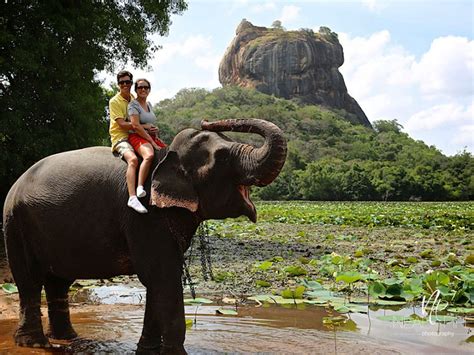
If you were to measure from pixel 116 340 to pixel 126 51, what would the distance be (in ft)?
41.9

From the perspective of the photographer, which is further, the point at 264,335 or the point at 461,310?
the point at 461,310

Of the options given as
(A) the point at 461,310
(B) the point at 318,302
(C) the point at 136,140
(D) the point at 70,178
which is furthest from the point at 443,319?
(D) the point at 70,178

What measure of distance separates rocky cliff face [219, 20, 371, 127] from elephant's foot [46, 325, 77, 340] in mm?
126379

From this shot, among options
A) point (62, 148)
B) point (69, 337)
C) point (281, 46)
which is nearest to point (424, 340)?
point (69, 337)

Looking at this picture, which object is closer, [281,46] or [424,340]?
[424,340]

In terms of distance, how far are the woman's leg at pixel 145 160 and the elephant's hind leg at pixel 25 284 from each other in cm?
156

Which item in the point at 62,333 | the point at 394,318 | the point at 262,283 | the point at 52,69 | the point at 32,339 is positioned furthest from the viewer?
the point at 52,69

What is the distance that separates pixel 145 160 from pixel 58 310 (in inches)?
79.7

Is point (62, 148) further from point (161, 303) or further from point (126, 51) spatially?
point (161, 303)

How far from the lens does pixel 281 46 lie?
135 meters

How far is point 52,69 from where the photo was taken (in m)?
15.4

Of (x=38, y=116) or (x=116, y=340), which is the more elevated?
(x=38, y=116)

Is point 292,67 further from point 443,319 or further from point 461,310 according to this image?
point 443,319

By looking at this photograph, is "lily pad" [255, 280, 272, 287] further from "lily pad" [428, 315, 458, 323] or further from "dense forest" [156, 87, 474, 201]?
"dense forest" [156, 87, 474, 201]
